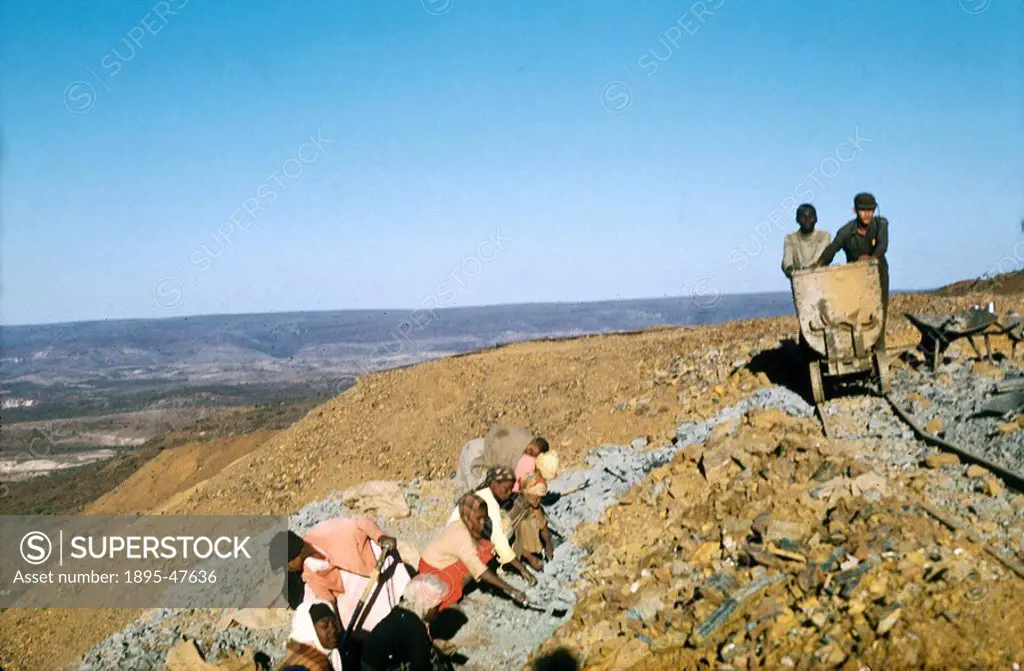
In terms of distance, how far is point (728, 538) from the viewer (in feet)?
18.4

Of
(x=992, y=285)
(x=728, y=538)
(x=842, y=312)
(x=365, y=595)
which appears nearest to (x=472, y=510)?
(x=365, y=595)

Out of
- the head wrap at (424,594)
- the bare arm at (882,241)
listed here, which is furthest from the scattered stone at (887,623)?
the bare arm at (882,241)

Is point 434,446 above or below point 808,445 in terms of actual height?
below

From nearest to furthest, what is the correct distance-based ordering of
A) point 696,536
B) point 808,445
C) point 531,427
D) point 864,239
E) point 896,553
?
point 896,553 → point 696,536 → point 808,445 → point 864,239 → point 531,427

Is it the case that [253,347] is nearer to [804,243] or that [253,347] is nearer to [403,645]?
[804,243]

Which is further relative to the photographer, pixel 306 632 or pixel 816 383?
pixel 816 383

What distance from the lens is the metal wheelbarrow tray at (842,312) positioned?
721cm

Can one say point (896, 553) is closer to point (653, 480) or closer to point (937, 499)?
point (937, 499)

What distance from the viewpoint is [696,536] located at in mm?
6023

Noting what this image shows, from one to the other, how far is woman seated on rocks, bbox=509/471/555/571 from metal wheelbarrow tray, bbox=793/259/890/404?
10.3ft

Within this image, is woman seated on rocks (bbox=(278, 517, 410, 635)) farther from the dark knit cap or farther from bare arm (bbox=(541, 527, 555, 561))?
the dark knit cap

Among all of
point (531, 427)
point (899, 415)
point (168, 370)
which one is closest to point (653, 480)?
point (899, 415)

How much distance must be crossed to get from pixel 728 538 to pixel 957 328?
385 centimetres

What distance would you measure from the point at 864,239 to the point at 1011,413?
213 cm
